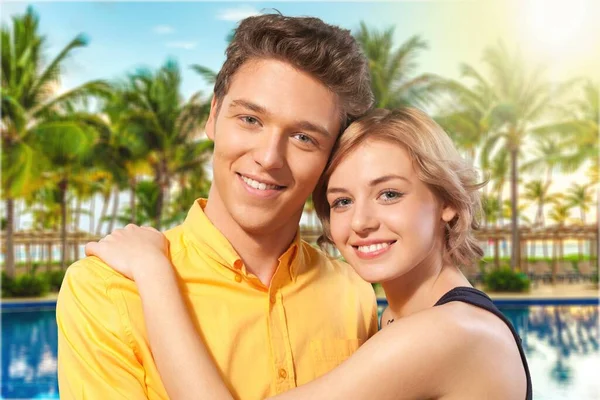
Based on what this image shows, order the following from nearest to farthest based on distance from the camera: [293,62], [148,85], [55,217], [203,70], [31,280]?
[293,62]
[203,70]
[31,280]
[148,85]
[55,217]

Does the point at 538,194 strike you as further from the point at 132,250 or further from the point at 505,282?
the point at 132,250

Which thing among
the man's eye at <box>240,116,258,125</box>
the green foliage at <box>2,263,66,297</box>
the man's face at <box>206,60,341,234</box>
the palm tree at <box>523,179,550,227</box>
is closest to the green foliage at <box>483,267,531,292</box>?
the green foliage at <box>2,263,66,297</box>

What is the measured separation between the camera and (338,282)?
2471 mm

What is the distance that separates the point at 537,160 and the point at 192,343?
25.3m

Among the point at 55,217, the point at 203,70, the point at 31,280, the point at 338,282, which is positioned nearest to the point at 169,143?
the point at 203,70

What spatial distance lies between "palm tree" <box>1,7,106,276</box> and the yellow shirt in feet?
63.4

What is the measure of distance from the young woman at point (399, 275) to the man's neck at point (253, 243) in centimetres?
18

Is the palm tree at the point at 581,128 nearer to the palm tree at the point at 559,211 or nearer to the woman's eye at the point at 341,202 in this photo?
the palm tree at the point at 559,211

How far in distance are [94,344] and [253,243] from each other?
0.59m

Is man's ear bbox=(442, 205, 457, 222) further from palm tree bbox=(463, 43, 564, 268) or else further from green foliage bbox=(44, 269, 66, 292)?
green foliage bbox=(44, 269, 66, 292)

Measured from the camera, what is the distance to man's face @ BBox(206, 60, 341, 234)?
82.1 inches

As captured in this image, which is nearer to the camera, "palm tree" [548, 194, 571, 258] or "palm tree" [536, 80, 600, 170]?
"palm tree" [536, 80, 600, 170]

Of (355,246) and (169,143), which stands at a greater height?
(169,143)

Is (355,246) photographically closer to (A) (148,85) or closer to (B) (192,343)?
(B) (192,343)
